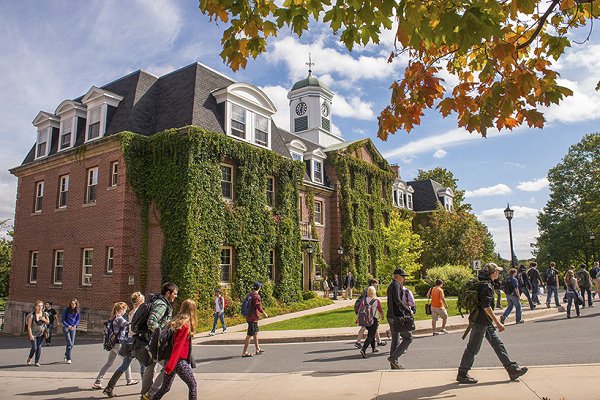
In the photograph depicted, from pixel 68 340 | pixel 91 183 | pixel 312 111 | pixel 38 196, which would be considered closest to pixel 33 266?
pixel 38 196

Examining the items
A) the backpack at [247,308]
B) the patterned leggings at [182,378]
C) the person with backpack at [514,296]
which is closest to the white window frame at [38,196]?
the backpack at [247,308]

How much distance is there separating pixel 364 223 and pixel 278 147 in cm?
1160

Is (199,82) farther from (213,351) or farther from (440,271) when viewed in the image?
(440,271)

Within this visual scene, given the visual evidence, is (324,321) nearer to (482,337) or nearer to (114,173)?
(482,337)

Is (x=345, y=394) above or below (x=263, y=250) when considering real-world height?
below

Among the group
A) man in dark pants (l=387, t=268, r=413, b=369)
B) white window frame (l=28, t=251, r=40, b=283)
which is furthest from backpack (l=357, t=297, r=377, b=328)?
white window frame (l=28, t=251, r=40, b=283)

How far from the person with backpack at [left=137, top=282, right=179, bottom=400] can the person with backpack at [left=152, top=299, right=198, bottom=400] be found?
58cm

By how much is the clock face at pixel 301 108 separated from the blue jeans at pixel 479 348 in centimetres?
3618

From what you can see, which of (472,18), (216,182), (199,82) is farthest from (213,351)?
(199,82)

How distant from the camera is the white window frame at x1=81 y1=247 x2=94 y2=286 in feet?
67.2

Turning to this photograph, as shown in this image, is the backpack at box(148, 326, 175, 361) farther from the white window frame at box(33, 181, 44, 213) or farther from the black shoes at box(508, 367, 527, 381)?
the white window frame at box(33, 181, 44, 213)

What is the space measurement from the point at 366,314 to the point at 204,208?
1102 cm

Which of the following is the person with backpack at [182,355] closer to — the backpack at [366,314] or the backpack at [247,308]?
the backpack at [247,308]

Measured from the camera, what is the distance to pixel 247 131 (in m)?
22.3
